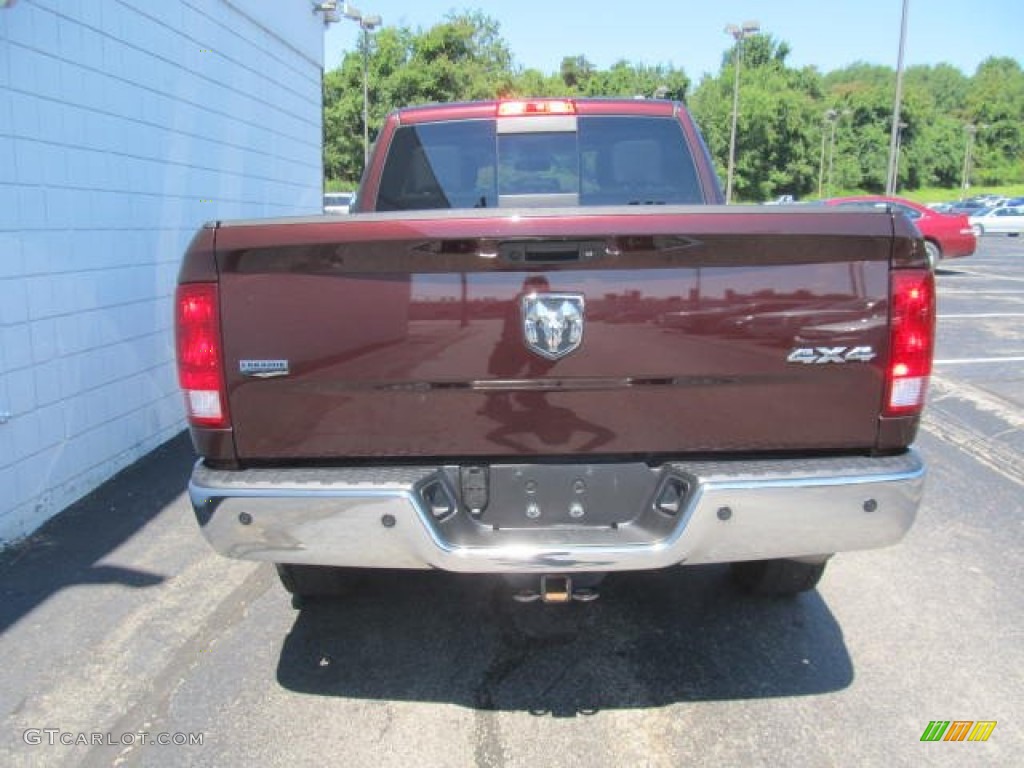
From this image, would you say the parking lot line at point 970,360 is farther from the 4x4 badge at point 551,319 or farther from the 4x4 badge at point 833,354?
the 4x4 badge at point 551,319

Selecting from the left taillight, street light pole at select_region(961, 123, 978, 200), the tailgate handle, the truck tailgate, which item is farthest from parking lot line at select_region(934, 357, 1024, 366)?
street light pole at select_region(961, 123, 978, 200)

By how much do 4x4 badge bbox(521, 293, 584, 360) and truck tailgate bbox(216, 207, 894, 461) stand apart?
0.08 feet

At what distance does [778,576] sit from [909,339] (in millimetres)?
1407

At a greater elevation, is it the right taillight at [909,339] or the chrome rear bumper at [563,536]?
the right taillight at [909,339]

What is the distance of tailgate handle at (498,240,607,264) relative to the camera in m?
2.49

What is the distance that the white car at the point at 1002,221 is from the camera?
127 ft

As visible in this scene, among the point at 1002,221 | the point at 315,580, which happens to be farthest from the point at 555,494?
the point at 1002,221

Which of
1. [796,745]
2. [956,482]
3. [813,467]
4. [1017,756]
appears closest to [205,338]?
[813,467]

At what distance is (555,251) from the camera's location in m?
2.49

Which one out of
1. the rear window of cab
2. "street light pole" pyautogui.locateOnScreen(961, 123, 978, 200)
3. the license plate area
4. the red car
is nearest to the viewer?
the license plate area

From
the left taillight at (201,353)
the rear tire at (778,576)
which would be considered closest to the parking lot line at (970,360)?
the rear tire at (778,576)

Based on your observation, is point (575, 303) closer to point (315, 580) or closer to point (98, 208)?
point (315, 580)

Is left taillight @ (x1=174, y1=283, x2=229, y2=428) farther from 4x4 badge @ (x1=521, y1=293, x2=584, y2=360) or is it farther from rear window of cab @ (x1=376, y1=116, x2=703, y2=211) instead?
rear window of cab @ (x1=376, y1=116, x2=703, y2=211)

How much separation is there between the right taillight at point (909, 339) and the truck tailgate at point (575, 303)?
0.12 ft
